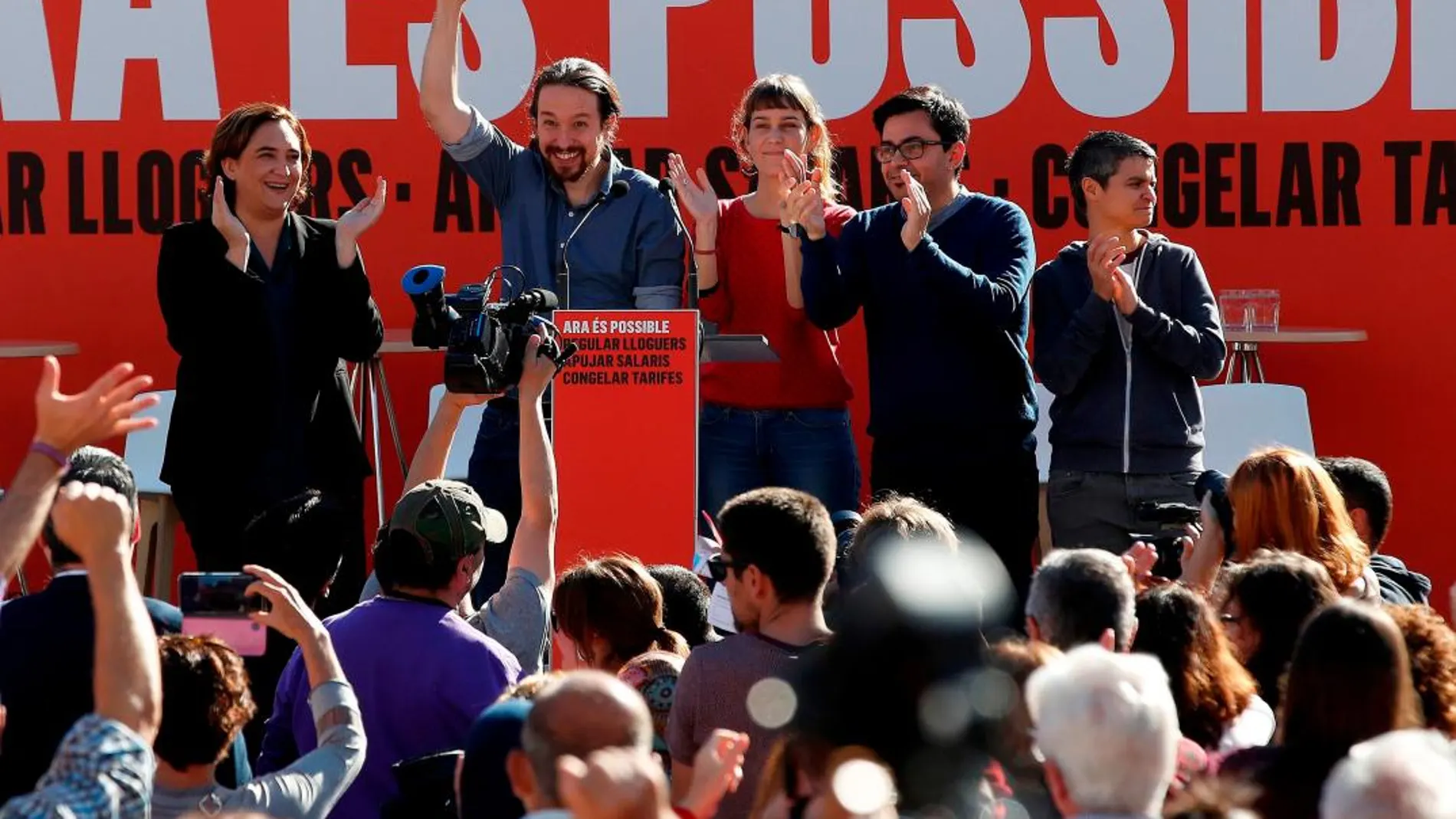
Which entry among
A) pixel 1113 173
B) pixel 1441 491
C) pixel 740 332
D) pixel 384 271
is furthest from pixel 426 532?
pixel 1441 491

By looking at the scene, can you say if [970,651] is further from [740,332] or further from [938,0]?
[938,0]

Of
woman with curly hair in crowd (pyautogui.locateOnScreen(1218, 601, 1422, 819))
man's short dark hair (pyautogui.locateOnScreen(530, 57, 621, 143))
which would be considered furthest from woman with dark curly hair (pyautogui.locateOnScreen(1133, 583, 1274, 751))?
man's short dark hair (pyautogui.locateOnScreen(530, 57, 621, 143))

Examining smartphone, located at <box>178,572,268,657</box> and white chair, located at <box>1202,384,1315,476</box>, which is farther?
white chair, located at <box>1202,384,1315,476</box>

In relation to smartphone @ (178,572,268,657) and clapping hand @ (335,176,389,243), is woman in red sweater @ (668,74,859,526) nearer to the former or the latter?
clapping hand @ (335,176,389,243)

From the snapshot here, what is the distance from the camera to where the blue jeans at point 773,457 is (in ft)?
18.2

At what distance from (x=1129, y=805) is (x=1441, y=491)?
5124 mm

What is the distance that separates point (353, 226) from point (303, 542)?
49.2 inches

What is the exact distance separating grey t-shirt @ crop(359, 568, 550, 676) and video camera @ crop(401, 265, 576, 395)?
75 cm

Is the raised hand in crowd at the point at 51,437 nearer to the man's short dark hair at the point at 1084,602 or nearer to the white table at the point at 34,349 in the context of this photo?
the man's short dark hair at the point at 1084,602

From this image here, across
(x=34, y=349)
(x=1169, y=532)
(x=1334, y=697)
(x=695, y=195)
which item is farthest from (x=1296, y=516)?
(x=34, y=349)

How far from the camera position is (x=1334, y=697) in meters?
2.84

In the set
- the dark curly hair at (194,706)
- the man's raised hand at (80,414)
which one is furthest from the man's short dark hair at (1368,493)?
the man's raised hand at (80,414)

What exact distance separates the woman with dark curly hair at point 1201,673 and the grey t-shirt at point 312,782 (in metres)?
1.30

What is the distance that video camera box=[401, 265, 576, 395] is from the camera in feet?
15.2
